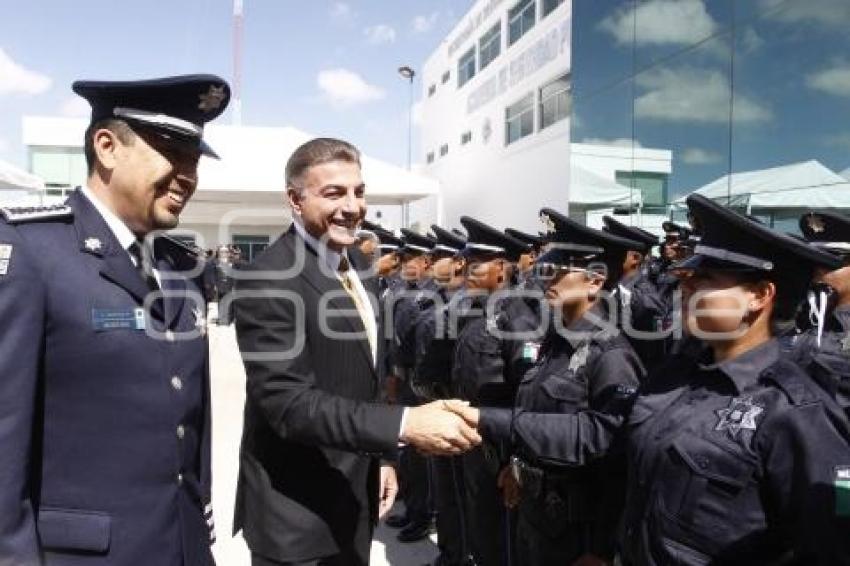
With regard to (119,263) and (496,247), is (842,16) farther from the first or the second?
(119,263)

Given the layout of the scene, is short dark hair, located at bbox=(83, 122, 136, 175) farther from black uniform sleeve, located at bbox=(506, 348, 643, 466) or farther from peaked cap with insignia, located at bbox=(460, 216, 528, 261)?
peaked cap with insignia, located at bbox=(460, 216, 528, 261)

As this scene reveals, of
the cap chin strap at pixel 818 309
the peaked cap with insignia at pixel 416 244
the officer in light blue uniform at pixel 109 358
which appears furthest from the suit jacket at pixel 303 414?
the peaked cap with insignia at pixel 416 244

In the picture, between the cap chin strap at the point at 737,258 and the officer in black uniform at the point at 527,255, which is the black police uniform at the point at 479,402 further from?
the cap chin strap at the point at 737,258

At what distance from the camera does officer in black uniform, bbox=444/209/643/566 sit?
2.64 meters

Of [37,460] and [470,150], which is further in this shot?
[470,150]

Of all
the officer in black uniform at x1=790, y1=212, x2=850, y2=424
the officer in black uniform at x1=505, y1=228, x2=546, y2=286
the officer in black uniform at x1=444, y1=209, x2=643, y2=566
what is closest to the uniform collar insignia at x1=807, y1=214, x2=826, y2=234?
the officer in black uniform at x1=790, y1=212, x2=850, y2=424

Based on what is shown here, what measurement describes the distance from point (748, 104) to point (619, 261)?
9.70 meters

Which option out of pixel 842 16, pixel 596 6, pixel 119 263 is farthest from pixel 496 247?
pixel 596 6

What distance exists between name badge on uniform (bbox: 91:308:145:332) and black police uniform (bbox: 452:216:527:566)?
2.45m

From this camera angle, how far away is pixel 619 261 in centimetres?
380

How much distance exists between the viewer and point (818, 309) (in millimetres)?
4027

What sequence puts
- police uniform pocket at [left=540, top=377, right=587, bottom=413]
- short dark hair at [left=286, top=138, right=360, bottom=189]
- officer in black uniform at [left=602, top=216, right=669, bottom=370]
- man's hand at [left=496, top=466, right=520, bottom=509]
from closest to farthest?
1. short dark hair at [left=286, top=138, right=360, bottom=189]
2. police uniform pocket at [left=540, top=377, right=587, bottom=413]
3. man's hand at [left=496, top=466, right=520, bottom=509]
4. officer in black uniform at [left=602, top=216, right=669, bottom=370]

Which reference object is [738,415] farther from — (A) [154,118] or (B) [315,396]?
(A) [154,118]

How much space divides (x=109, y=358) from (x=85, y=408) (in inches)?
5.3
